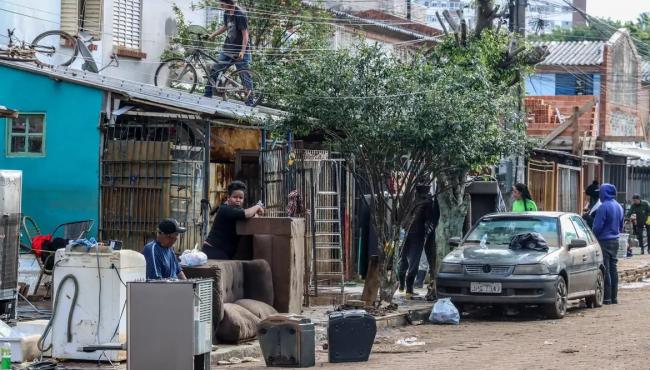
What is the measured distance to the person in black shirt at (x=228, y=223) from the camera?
49.9 feet

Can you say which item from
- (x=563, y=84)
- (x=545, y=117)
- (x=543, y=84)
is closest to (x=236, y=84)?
Result: (x=545, y=117)

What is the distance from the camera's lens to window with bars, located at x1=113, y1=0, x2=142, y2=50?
30673 mm

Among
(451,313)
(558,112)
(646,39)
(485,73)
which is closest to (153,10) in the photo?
(558,112)

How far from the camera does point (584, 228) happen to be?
1942cm

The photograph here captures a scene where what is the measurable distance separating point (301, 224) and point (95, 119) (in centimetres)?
425

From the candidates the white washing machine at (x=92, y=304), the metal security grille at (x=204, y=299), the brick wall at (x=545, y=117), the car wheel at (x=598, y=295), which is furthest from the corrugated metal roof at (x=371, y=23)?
the metal security grille at (x=204, y=299)

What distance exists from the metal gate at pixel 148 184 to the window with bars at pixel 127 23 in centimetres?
1233

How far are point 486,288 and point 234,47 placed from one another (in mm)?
8563

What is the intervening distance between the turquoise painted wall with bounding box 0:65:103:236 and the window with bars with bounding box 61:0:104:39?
33.2 ft

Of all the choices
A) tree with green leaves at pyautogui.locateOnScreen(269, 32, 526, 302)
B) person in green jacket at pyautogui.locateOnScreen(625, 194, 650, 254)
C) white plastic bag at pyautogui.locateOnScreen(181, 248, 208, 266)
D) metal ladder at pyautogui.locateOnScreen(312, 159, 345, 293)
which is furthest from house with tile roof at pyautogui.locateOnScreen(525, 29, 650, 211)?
white plastic bag at pyautogui.locateOnScreen(181, 248, 208, 266)

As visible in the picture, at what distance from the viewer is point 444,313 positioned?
17.1 m

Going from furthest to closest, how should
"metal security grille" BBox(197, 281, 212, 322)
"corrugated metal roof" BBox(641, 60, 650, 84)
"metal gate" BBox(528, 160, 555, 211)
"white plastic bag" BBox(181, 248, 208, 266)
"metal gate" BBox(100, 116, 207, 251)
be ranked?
"corrugated metal roof" BBox(641, 60, 650, 84) < "metal gate" BBox(528, 160, 555, 211) < "metal gate" BBox(100, 116, 207, 251) < "white plastic bag" BBox(181, 248, 208, 266) < "metal security grille" BBox(197, 281, 212, 322)

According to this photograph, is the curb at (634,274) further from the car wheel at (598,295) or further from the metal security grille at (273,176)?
the metal security grille at (273,176)

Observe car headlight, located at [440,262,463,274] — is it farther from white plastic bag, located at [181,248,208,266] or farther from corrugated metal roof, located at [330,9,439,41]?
corrugated metal roof, located at [330,9,439,41]
